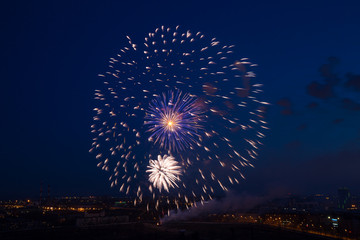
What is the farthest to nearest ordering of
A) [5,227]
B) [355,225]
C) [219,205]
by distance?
[219,205] < [5,227] < [355,225]

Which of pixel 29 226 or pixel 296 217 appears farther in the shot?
pixel 296 217

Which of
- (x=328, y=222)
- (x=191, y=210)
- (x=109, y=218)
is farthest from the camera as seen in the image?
(x=191, y=210)

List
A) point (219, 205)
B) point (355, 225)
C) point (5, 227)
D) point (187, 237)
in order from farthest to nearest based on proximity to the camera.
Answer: point (219, 205) → point (5, 227) → point (355, 225) → point (187, 237)

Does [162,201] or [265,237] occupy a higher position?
[162,201]

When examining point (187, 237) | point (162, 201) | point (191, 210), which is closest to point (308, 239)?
point (187, 237)

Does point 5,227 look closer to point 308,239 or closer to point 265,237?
point 265,237

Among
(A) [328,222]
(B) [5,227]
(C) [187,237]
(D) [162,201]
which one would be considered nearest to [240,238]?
(C) [187,237]

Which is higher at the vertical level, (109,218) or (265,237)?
(109,218)

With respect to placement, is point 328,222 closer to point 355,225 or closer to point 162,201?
point 355,225

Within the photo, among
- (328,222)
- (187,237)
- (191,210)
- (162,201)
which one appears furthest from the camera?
(162,201)
